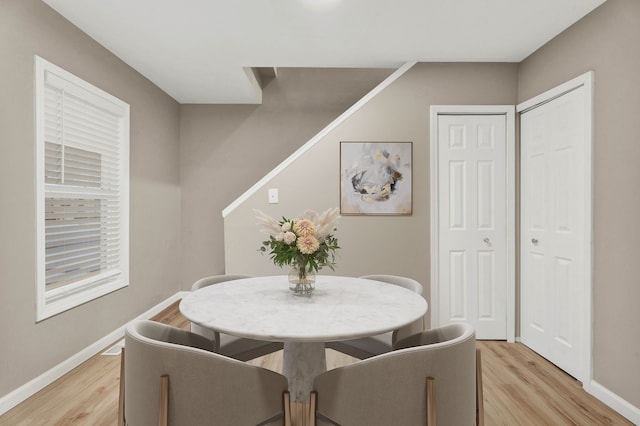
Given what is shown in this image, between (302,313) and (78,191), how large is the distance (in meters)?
2.26

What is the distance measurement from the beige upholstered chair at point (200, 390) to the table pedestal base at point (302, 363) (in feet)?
1.81

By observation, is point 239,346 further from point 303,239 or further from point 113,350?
point 113,350

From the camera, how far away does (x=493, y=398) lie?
2.41 m

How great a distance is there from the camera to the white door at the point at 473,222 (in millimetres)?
3477

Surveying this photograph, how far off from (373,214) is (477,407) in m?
2.22

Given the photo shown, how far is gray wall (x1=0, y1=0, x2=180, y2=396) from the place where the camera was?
2.21 m

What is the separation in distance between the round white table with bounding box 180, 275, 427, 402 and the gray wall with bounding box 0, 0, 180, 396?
1229 millimetres

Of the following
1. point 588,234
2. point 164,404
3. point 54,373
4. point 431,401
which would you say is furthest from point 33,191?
point 588,234

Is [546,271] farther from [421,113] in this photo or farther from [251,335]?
[251,335]

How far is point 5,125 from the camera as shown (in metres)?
2.20

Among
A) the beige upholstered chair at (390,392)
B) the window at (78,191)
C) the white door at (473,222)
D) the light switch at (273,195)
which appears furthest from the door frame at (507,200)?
the window at (78,191)

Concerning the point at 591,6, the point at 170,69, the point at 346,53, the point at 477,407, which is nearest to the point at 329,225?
the point at 477,407

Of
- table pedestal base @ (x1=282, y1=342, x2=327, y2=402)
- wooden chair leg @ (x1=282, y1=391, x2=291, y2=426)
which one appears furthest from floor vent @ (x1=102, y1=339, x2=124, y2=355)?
wooden chair leg @ (x1=282, y1=391, x2=291, y2=426)

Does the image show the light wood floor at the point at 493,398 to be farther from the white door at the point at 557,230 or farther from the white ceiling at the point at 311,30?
the white ceiling at the point at 311,30
